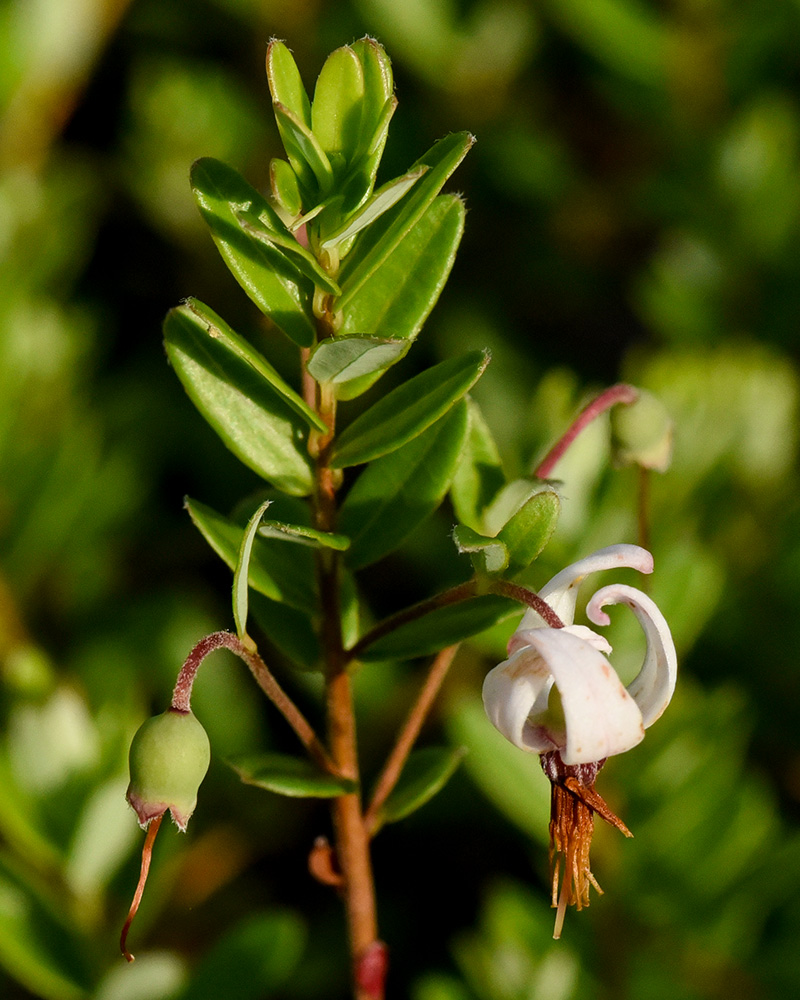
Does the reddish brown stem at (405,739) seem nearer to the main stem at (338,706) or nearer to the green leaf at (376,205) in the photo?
the main stem at (338,706)

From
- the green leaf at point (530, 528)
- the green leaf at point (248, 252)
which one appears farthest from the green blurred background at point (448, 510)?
the green leaf at point (248, 252)

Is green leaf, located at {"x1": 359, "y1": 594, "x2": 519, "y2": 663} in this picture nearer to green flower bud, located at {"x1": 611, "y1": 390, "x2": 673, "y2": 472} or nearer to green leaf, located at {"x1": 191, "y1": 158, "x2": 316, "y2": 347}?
green leaf, located at {"x1": 191, "y1": 158, "x2": 316, "y2": 347}

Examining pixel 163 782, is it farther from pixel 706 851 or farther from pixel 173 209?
pixel 173 209

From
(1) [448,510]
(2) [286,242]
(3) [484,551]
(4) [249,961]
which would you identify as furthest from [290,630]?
(1) [448,510]

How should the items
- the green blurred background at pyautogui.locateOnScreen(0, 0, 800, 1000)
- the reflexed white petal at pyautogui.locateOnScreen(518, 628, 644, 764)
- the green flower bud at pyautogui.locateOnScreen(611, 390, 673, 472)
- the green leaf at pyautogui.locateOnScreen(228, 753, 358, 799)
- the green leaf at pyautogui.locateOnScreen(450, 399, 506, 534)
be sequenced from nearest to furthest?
the reflexed white petal at pyautogui.locateOnScreen(518, 628, 644, 764) < the green leaf at pyautogui.locateOnScreen(228, 753, 358, 799) < the green leaf at pyautogui.locateOnScreen(450, 399, 506, 534) < the green flower bud at pyautogui.locateOnScreen(611, 390, 673, 472) < the green blurred background at pyautogui.locateOnScreen(0, 0, 800, 1000)

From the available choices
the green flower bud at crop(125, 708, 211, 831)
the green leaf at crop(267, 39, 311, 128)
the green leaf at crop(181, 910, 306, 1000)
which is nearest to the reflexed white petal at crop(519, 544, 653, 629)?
the green flower bud at crop(125, 708, 211, 831)

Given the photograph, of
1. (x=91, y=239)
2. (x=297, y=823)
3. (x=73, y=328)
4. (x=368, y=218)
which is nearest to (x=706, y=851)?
(x=297, y=823)
